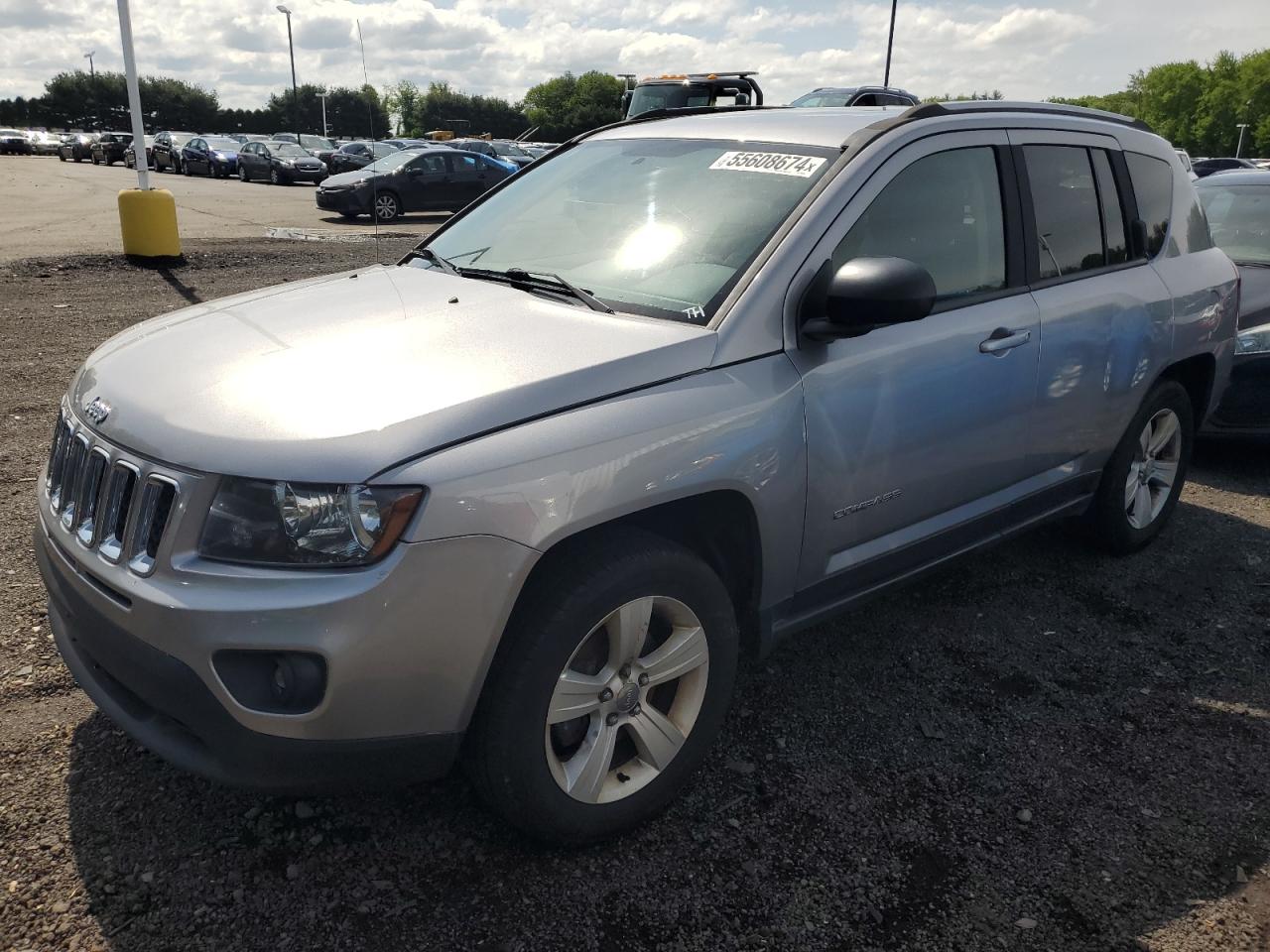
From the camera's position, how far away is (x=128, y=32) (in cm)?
1095

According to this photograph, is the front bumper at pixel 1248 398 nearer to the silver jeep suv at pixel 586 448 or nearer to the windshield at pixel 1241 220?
the windshield at pixel 1241 220

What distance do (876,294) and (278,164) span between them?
104 feet

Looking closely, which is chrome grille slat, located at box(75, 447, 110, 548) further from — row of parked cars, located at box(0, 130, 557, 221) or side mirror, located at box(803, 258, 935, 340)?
side mirror, located at box(803, 258, 935, 340)

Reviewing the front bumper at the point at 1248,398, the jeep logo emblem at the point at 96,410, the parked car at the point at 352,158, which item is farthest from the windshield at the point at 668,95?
the jeep logo emblem at the point at 96,410

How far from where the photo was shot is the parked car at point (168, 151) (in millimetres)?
35812

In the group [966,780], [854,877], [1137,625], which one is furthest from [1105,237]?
[854,877]

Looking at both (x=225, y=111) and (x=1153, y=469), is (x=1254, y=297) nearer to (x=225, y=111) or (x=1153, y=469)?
(x=1153, y=469)

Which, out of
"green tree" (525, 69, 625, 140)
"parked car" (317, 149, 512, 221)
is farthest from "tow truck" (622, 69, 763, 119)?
"green tree" (525, 69, 625, 140)

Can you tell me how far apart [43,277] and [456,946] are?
1086cm

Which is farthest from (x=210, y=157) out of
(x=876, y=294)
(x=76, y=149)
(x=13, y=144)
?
(x=876, y=294)

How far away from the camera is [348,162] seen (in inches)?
1155

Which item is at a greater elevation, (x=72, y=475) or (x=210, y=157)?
(x=210, y=157)

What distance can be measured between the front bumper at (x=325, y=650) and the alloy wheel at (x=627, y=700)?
28 centimetres

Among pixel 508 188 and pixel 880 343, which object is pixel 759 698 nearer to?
pixel 880 343
